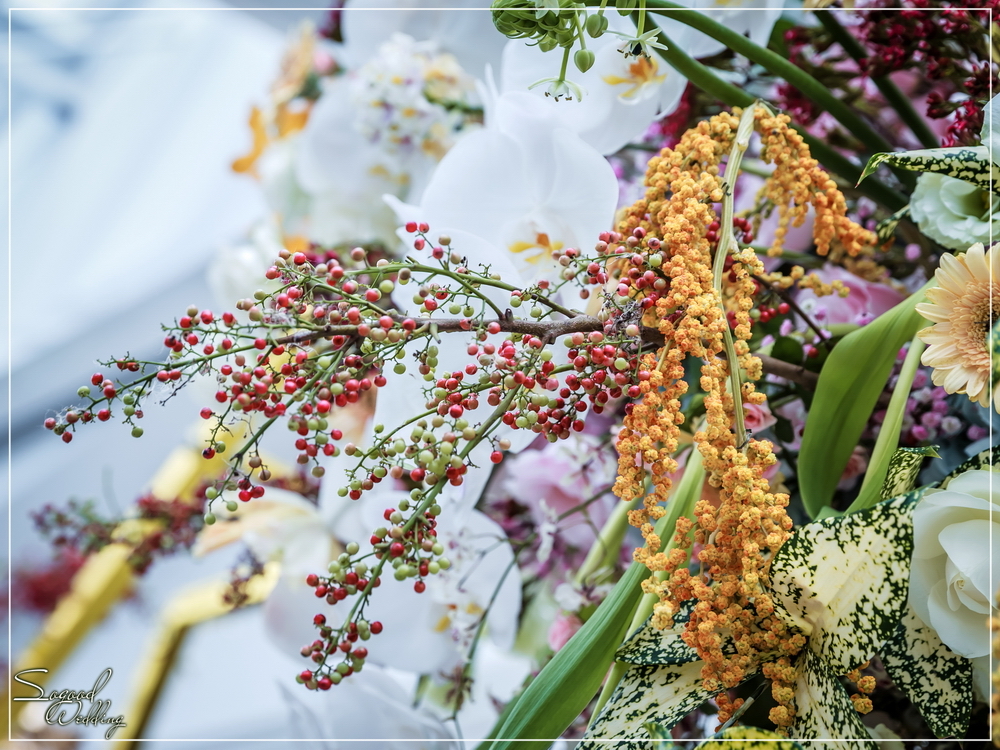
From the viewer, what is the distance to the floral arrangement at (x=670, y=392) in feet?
0.94

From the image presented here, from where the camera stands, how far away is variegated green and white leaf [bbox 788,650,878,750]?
0.27 metres

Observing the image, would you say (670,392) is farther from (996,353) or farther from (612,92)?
(612,92)

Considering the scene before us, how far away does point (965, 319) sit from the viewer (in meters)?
0.31

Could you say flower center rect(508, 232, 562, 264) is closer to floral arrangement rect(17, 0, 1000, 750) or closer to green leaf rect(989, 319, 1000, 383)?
floral arrangement rect(17, 0, 1000, 750)

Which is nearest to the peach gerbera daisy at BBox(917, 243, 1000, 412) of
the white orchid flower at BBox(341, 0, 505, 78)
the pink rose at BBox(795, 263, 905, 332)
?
the pink rose at BBox(795, 263, 905, 332)

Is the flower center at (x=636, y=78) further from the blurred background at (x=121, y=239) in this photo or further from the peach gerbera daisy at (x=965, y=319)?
the blurred background at (x=121, y=239)

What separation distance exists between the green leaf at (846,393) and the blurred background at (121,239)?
0.95 m

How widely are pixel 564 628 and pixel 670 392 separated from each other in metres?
0.26

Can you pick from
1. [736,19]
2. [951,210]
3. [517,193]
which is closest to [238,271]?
[517,193]

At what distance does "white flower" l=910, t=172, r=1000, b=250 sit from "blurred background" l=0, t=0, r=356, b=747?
93 centimetres

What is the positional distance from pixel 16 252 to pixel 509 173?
133cm

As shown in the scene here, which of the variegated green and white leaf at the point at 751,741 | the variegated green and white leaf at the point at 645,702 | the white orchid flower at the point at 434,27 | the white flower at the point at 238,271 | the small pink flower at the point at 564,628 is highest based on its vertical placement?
the white orchid flower at the point at 434,27

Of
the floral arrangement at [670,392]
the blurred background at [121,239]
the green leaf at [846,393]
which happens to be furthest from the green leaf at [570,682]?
the blurred background at [121,239]

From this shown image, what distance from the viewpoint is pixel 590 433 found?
0.56 m
